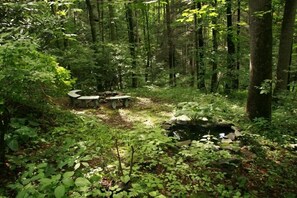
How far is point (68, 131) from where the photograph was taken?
5762 mm

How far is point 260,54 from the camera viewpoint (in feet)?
21.4

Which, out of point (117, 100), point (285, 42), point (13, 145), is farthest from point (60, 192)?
point (285, 42)

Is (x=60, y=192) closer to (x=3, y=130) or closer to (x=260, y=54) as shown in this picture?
(x=3, y=130)

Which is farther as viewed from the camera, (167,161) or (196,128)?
(196,128)

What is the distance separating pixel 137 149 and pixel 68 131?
1.72 metres

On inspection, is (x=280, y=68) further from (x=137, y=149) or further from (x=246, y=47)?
(x=137, y=149)

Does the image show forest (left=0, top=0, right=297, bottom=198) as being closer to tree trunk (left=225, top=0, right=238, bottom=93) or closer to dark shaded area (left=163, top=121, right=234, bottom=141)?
dark shaded area (left=163, top=121, right=234, bottom=141)

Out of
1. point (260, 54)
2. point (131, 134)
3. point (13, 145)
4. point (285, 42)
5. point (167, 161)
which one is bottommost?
point (167, 161)

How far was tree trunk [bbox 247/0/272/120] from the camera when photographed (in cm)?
639

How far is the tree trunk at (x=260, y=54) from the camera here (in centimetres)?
639

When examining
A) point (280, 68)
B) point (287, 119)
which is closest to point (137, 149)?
point (287, 119)

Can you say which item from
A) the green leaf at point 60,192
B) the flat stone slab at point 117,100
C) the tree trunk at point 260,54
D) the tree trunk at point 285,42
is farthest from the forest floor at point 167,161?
the flat stone slab at point 117,100

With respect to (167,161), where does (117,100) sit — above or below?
above

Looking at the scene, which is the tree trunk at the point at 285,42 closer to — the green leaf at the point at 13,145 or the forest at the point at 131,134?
the forest at the point at 131,134
